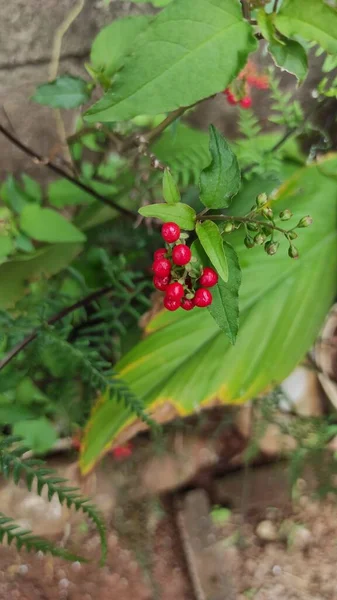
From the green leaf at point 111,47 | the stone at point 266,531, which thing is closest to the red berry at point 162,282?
the green leaf at point 111,47

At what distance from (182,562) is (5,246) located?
84 centimetres

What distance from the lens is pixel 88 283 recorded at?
981mm

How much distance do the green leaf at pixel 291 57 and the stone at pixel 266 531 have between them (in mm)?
1083

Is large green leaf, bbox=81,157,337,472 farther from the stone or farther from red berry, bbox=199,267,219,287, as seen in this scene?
the stone

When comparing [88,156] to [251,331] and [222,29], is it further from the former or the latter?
[222,29]

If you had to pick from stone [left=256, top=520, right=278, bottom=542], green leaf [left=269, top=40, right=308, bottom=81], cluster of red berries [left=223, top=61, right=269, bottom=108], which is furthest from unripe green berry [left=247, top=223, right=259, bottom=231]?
stone [left=256, top=520, right=278, bottom=542]

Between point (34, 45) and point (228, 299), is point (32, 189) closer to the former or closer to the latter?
point (34, 45)

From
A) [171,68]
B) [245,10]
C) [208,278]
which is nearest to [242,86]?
[245,10]

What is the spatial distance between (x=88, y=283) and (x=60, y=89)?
384mm

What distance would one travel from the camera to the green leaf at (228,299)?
420mm

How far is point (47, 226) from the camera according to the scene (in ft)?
2.84

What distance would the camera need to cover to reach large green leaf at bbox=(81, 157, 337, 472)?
2.81 feet

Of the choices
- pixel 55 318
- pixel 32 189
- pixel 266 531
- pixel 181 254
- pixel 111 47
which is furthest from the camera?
pixel 266 531

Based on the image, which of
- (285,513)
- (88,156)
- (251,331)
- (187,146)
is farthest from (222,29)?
(285,513)
